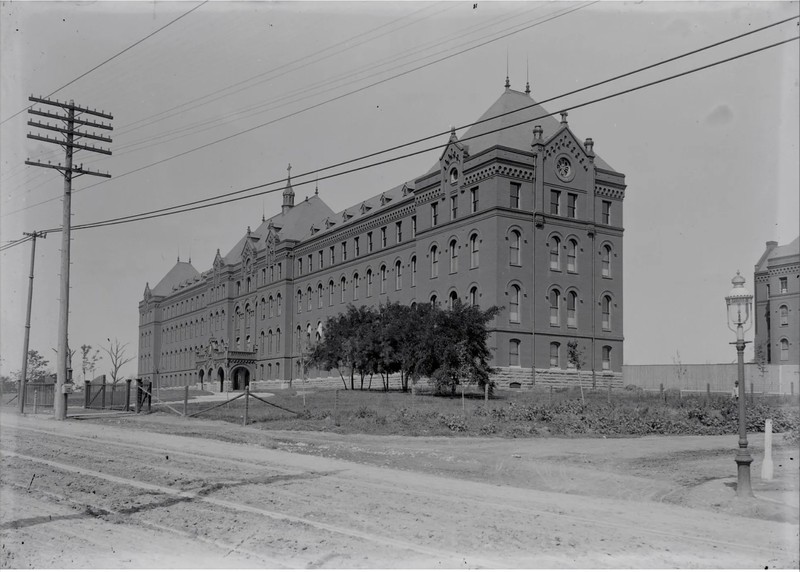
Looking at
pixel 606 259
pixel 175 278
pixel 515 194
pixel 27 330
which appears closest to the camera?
pixel 27 330

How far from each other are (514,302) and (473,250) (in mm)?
4709

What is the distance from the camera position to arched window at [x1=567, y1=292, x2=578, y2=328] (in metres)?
53.1

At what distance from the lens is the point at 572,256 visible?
5378 cm

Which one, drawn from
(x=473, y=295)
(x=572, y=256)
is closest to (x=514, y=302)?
(x=473, y=295)

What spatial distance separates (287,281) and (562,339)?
3660 cm

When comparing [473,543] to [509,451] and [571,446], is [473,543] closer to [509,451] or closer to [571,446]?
[509,451]

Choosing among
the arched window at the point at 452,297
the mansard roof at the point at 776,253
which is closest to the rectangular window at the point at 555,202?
the arched window at the point at 452,297

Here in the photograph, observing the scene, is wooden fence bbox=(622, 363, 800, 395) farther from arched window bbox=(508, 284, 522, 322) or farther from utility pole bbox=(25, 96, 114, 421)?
utility pole bbox=(25, 96, 114, 421)

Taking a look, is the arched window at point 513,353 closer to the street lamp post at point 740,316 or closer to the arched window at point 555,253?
the arched window at point 555,253

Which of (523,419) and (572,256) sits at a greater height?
(572,256)

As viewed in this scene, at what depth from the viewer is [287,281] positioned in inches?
3174

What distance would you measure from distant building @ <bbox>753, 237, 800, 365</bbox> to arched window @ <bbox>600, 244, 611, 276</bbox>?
2024 centimetres

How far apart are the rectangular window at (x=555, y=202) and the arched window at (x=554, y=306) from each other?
5510 millimetres

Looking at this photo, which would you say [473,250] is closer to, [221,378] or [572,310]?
[572,310]
